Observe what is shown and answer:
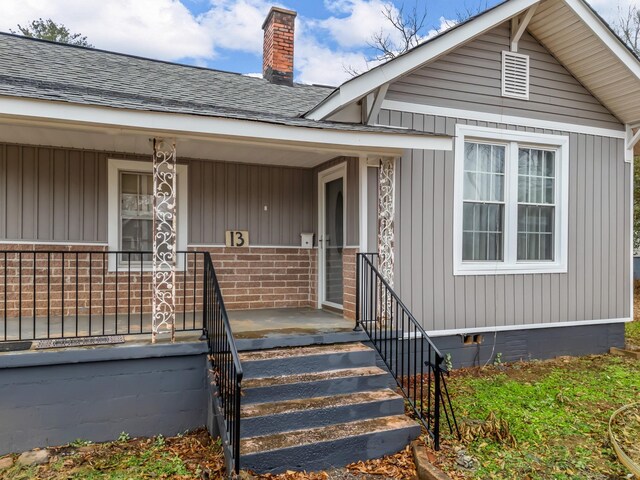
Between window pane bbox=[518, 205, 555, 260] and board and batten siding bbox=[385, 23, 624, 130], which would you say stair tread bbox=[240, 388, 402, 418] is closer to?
window pane bbox=[518, 205, 555, 260]

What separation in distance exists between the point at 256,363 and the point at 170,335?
0.96 meters

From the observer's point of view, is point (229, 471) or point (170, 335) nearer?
point (229, 471)

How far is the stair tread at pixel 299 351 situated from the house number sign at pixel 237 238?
7.46ft

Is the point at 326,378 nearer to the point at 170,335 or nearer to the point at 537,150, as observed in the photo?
the point at 170,335

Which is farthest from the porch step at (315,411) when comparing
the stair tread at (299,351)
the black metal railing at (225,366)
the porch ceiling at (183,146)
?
the porch ceiling at (183,146)

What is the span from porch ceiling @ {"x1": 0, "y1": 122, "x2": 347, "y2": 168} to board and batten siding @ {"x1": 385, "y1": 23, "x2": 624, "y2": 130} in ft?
4.75

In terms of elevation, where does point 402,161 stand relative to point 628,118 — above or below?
below

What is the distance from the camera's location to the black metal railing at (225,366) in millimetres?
3053

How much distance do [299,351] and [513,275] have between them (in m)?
3.33

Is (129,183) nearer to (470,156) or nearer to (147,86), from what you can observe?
(147,86)

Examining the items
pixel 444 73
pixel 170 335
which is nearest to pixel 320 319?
pixel 170 335

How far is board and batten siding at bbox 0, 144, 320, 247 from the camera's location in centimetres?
527

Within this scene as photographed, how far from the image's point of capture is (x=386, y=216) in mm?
5172

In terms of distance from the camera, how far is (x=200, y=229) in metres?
5.99
